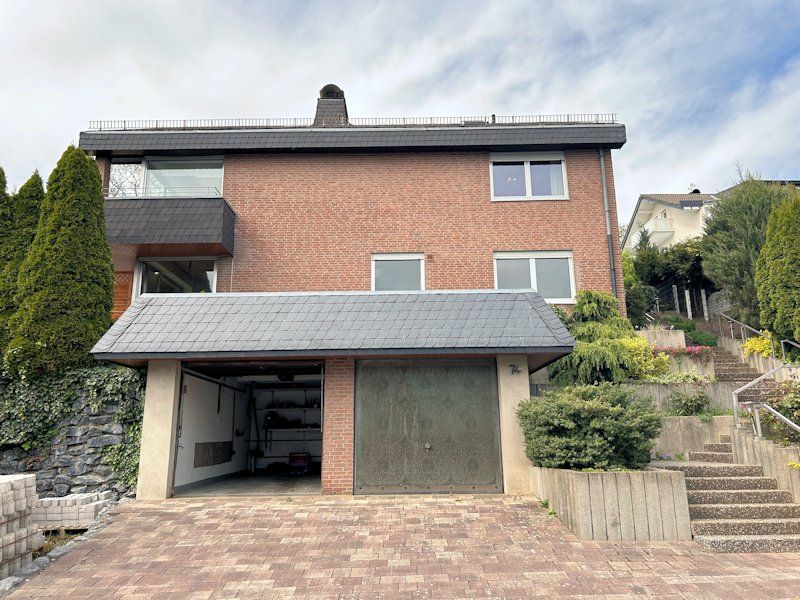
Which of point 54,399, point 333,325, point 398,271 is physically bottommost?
point 54,399

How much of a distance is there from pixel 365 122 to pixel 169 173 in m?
5.92

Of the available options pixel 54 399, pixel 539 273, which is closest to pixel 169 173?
pixel 54 399

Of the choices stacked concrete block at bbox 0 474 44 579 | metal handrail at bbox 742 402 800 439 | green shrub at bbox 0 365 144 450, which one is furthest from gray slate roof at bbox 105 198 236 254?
metal handrail at bbox 742 402 800 439

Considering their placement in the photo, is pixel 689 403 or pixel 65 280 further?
pixel 689 403

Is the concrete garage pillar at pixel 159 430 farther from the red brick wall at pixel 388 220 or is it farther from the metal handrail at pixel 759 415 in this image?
the metal handrail at pixel 759 415

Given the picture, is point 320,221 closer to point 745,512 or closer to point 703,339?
point 745,512

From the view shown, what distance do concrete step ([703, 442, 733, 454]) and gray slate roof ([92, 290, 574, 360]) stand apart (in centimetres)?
330

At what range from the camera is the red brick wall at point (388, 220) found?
1461 centimetres

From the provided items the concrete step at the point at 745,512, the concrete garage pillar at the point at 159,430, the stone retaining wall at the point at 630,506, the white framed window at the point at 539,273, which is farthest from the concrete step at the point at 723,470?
the concrete garage pillar at the point at 159,430

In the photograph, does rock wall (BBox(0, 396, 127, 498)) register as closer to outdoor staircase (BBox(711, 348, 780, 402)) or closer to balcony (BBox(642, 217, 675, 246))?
outdoor staircase (BBox(711, 348, 780, 402))

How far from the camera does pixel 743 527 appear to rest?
690 cm

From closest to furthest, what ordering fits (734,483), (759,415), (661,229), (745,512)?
(745,512) → (734,483) → (759,415) → (661,229)

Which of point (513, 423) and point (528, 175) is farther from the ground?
point (528, 175)

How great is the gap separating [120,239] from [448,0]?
938 cm
